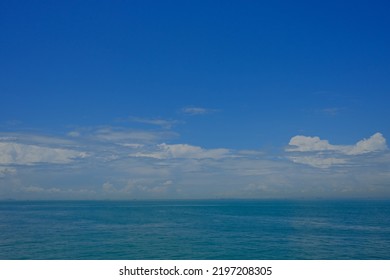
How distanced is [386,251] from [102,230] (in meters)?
26.4

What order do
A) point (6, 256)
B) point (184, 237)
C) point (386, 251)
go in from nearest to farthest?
point (6, 256) → point (386, 251) → point (184, 237)

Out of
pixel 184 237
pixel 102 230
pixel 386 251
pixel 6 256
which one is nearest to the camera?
pixel 6 256

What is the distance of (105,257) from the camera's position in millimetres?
23969

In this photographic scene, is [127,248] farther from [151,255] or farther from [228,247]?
[228,247]

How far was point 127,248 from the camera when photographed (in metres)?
26.5

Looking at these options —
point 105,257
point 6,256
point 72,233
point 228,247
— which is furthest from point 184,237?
point 6,256
